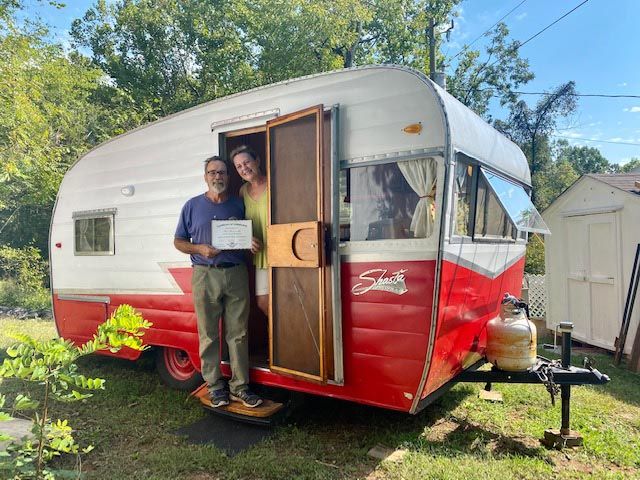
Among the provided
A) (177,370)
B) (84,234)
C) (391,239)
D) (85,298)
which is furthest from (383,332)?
(84,234)

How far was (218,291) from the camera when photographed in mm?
4043

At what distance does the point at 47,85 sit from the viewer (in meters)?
12.5

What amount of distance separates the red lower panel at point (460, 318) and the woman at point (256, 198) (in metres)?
1.64

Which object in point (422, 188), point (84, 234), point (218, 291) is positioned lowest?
point (218, 291)

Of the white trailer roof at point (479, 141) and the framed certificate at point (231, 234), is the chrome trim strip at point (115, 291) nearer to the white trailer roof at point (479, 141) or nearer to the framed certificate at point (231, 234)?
the framed certificate at point (231, 234)

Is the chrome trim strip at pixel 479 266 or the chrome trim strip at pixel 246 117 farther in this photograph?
the chrome trim strip at pixel 246 117

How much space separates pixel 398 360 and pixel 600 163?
55.3m

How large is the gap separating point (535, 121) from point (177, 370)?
2262 cm

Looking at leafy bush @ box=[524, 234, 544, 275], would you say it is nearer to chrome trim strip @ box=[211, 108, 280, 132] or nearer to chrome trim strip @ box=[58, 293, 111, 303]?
chrome trim strip @ box=[211, 108, 280, 132]

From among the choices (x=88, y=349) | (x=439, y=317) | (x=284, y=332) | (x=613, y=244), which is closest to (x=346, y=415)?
(x=284, y=332)

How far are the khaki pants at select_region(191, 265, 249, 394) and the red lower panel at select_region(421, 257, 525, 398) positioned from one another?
1.66 m

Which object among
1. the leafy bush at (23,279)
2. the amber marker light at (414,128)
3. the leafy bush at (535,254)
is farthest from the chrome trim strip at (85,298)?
the leafy bush at (535,254)

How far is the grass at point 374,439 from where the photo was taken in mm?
3305

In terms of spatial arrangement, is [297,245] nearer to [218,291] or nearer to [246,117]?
[218,291]
